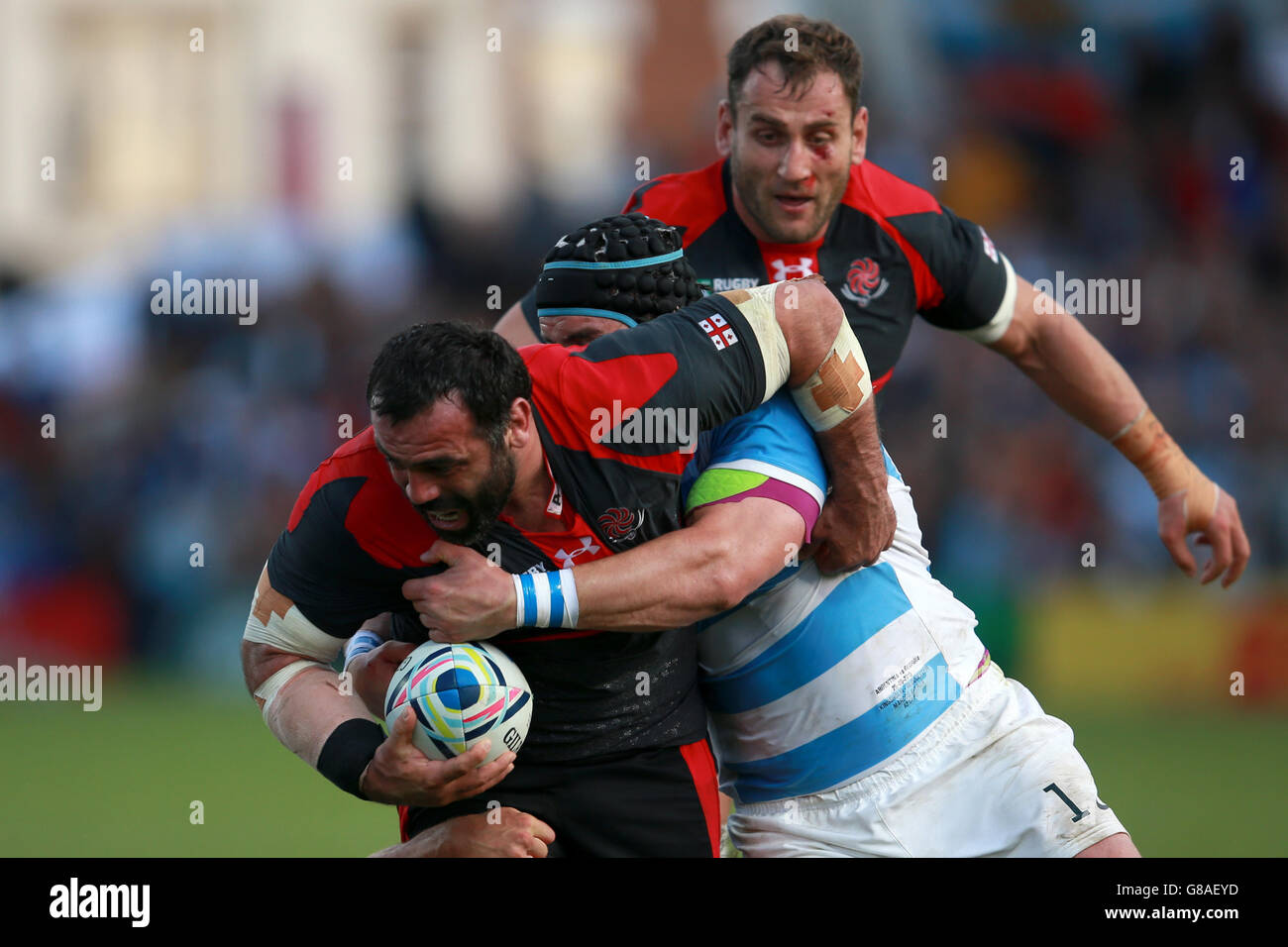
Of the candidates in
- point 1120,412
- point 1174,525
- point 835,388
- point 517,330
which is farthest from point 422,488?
point 1174,525

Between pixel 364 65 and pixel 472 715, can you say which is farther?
pixel 364 65

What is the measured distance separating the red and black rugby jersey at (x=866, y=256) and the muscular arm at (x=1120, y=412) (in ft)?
0.91

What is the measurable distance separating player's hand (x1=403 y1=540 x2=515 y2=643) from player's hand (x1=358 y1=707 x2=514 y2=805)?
25 centimetres

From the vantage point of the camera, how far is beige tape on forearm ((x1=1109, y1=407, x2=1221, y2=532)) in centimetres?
634

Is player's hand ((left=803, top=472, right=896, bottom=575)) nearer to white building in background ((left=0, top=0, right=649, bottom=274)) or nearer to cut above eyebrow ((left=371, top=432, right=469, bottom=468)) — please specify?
cut above eyebrow ((left=371, top=432, right=469, bottom=468))

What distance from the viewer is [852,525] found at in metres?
4.92

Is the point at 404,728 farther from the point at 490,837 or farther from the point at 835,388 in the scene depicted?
the point at 835,388

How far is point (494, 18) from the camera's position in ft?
75.3

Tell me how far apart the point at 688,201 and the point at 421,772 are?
2594 mm

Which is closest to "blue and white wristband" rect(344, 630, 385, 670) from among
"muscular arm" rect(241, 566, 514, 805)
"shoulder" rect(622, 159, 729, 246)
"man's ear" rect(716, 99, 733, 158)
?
"muscular arm" rect(241, 566, 514, 805)

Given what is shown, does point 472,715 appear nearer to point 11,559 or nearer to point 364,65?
point 11,559

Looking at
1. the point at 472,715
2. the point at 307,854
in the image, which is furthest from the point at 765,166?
the point at 307,854

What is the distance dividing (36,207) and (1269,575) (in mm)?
18076

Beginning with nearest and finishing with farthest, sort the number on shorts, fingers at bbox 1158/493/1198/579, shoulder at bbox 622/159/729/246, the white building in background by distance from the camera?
the number on shorts, shoulder at bbox 622/159/729/246, fingers at bbox 1158/493/1198/579, the white building in background
